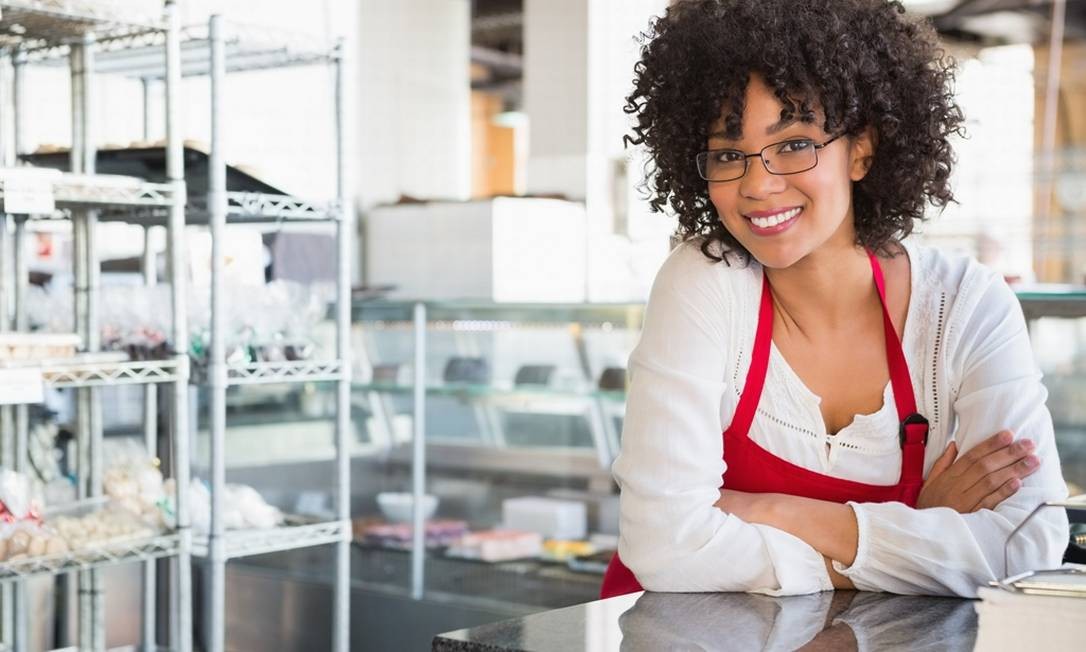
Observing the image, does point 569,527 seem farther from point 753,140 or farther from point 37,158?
point 753,140

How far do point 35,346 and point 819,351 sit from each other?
1.53m

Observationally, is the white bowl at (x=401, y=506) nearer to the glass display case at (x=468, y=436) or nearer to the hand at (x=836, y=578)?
the glass display case at (x=468, y=436)

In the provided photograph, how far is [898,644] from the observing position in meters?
1.22

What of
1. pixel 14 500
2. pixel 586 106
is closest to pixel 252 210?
pixel 14 500

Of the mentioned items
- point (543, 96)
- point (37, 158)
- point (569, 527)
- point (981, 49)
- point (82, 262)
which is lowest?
point (569, 527)

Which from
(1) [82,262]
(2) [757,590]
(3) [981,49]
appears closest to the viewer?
(2) [757,590]

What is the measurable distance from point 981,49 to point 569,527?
791 cm

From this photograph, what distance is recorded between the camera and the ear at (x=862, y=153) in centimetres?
176

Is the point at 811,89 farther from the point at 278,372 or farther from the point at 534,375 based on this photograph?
the point at 534,375

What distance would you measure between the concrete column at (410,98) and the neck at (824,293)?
4.49m

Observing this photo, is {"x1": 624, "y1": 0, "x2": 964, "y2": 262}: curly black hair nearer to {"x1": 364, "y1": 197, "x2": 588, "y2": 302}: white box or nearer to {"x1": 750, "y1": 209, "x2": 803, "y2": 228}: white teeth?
{"x1": 750, "y1": 209, "x2": 803, "y2": 228}: white teeth

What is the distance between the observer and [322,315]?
3.21 metres

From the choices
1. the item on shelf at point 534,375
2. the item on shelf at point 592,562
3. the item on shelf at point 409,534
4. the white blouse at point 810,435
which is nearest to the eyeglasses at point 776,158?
the white blouse at point 810,435

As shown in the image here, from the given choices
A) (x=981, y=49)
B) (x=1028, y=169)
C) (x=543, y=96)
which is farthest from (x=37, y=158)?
(x=981, y=49)
